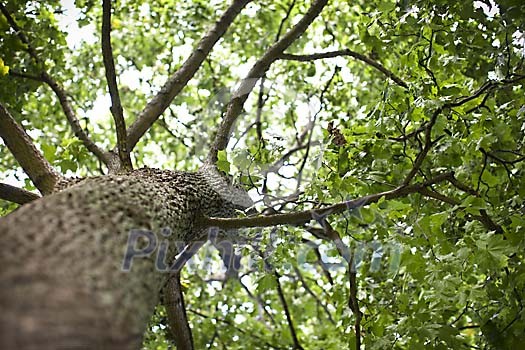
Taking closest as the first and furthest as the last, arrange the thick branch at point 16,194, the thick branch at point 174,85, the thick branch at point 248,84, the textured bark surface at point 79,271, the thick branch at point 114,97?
the textured bark surface at point 79,271, the thick branch at point 16,194, the thick branch at point 114,97, the thick branch at point 248,84, the thick branch at point 174,85

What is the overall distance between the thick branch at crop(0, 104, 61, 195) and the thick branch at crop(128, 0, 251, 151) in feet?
2.24

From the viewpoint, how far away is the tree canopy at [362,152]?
2453mm

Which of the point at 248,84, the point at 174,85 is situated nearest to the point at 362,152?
the point at 248,84

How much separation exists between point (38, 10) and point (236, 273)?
2.48 metres

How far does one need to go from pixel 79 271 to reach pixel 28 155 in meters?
1.57

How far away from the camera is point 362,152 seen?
2.68 m

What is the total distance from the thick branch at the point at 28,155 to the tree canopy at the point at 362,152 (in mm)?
14

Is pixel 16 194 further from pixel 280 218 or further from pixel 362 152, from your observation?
pixel 362 152

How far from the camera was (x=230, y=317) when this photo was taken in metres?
4.74

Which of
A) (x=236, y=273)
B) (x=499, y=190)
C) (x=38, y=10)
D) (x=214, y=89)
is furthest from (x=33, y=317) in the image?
(x=214, y=89)

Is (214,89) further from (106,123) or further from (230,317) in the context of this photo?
(230,317)

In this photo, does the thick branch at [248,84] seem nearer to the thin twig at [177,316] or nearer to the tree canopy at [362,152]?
the tree canopy at [362,152]

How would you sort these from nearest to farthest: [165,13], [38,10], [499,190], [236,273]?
[499,190]
[38,10]
[236,273]
[165,13]

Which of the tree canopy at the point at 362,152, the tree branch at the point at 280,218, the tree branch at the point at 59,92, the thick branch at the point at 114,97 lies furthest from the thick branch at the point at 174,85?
the tree branch at the point at 280,218
